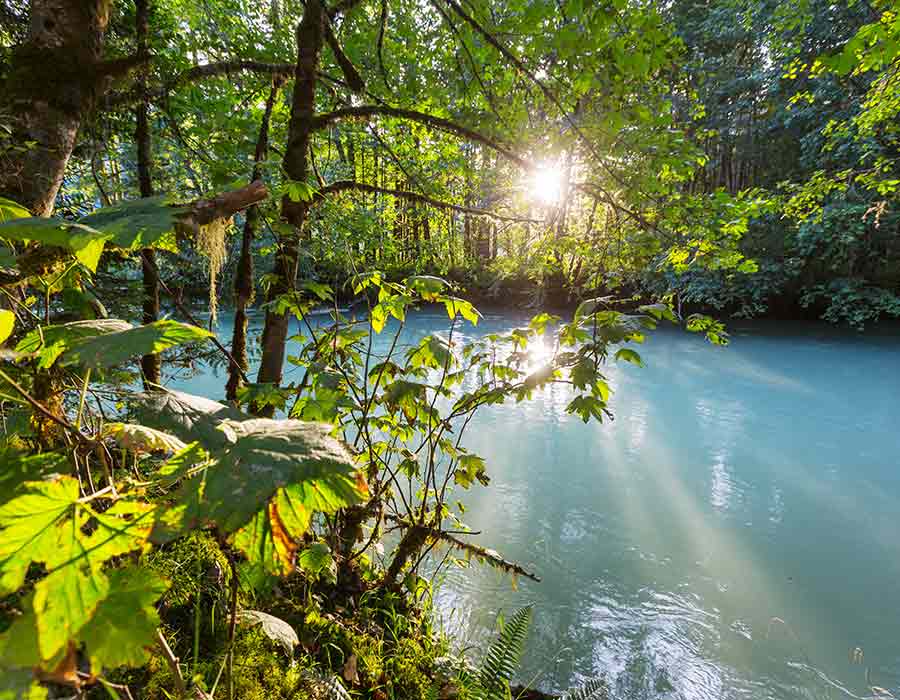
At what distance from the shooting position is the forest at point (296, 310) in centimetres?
48

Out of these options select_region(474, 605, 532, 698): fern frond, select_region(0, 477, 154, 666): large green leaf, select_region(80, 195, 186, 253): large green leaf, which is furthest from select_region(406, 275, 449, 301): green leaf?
select_region(474, 605, 532, 698): fern frond

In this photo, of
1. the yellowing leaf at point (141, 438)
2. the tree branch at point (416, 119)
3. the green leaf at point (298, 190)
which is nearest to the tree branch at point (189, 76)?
the tree branch at point (416, 119)

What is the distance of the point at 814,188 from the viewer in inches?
151

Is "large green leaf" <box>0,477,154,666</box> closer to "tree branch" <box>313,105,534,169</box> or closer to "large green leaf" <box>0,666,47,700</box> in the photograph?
"large green leaf" <box>0,666,47,700</box>

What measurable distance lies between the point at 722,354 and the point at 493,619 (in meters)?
10.6

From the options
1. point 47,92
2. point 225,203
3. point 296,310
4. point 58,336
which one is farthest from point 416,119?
point 58,336

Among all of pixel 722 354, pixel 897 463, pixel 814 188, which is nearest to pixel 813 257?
pixel 722 354

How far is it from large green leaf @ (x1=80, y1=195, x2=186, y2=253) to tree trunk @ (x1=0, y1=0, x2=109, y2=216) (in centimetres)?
71

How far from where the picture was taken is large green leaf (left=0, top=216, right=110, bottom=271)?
0.53 meters

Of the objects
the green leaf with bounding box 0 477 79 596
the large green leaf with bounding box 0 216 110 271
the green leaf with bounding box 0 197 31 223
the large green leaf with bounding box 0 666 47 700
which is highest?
the green leaf with bounding box 0 197 31 223

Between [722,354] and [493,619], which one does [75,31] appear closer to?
[493,619]

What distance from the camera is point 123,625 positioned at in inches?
16.8

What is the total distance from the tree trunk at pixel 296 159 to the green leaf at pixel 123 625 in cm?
158

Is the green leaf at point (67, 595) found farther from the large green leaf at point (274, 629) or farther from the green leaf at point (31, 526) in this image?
the large green leaf at point (274, 629)
